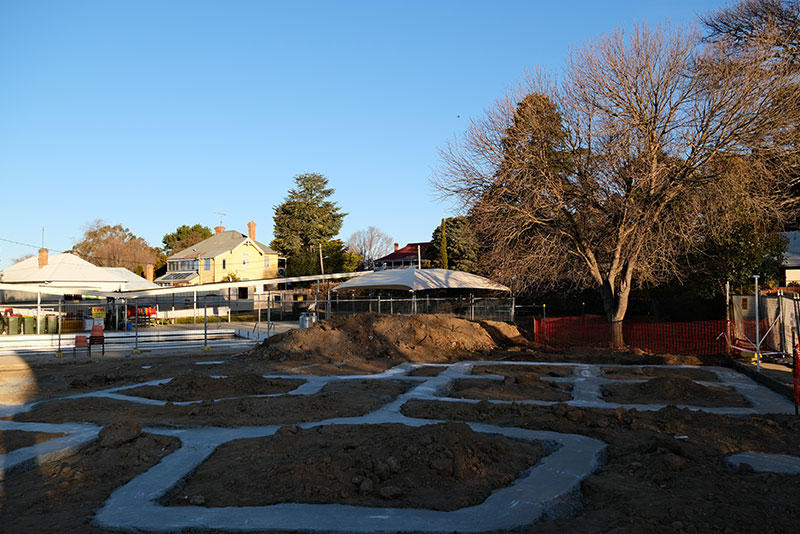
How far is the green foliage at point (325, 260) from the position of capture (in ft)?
220

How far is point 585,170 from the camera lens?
25594mm

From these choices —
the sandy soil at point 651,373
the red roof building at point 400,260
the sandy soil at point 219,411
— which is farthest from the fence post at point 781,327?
the red roof building at point 400,260

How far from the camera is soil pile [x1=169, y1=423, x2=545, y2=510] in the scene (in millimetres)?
7980

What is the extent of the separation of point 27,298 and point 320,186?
3591cm

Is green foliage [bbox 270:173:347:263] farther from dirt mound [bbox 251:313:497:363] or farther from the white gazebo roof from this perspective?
dirt mound [bbox 251:313:497:363]

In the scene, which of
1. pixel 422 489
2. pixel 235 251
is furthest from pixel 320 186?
pixel 422 489

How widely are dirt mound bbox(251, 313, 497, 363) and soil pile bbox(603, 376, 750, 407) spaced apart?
32.5 ft

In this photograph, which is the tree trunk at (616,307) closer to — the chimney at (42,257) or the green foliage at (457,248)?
the green foliage at (457,248)

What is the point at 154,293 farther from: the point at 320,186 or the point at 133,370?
the point at 320,186

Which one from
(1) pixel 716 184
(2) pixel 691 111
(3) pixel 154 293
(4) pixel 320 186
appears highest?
(4) pixel 320 186

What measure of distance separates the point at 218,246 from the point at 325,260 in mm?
11880

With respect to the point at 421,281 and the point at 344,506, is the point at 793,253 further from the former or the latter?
the point at 344,506

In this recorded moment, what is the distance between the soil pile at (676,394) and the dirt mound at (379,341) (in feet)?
32.5

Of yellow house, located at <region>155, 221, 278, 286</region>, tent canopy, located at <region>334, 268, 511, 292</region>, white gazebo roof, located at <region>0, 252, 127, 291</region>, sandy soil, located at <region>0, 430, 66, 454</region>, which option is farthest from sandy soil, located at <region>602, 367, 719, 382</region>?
yellow house, located at <region>155, 221, 278, 286</region>
